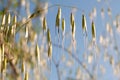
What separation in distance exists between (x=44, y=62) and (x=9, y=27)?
633 millimetres

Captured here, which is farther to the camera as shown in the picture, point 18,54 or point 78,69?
point 78,69

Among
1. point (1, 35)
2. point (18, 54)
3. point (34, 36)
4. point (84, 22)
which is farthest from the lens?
point (34, 36)

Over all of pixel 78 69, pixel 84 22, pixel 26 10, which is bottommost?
pixel 78 69

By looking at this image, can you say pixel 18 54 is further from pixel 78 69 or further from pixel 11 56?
pixel 78 69

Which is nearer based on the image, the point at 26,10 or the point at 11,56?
the point at 11,56

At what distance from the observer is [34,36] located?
1469mm

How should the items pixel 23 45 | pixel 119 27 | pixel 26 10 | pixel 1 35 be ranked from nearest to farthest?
pixel 1 35, pixel 23 45, pixel 26 10, pixel 119 27

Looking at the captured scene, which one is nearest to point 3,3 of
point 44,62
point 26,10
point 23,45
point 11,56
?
point 26,10

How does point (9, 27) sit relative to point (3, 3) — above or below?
below

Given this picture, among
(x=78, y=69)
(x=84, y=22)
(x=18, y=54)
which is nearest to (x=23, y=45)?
(x=18, y=54)

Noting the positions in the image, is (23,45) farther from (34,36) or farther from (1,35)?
(1,35)

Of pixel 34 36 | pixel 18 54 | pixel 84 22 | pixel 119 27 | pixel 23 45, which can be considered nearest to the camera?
pixel 84 22

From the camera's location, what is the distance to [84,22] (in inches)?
41.4

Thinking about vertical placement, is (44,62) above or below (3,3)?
below
